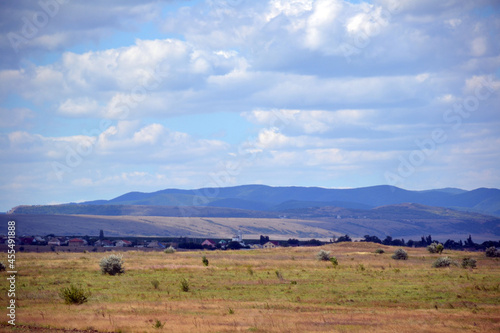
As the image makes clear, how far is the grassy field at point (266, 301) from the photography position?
24984 millimetres

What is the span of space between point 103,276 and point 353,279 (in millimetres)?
20118

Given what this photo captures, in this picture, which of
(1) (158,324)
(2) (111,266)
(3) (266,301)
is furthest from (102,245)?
(1) (158,324)

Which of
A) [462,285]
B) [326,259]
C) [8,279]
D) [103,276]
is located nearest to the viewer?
[462,285]

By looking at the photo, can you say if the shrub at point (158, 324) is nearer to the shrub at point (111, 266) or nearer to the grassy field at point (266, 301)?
the grassy field at point (266, 301)

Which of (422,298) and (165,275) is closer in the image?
(422,298)

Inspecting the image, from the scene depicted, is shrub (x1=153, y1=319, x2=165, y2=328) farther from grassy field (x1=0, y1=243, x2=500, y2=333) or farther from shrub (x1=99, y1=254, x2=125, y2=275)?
shrub (x1=99, y1=254, x2=125, y2=275)

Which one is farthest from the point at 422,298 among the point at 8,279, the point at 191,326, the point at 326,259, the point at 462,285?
the point at 326,259

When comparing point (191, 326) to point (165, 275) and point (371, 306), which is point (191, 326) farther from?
point (165, 275)

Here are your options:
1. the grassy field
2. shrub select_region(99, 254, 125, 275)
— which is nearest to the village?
shrub select_region(99, 254, 125, 275)

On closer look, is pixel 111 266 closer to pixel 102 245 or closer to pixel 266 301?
pixel 266 301

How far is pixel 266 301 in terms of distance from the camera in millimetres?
32406

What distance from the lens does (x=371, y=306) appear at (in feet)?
102

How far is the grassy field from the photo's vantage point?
24984 millimetres

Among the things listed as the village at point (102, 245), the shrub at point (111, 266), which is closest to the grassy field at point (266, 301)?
the shrub at point (111, 266)
